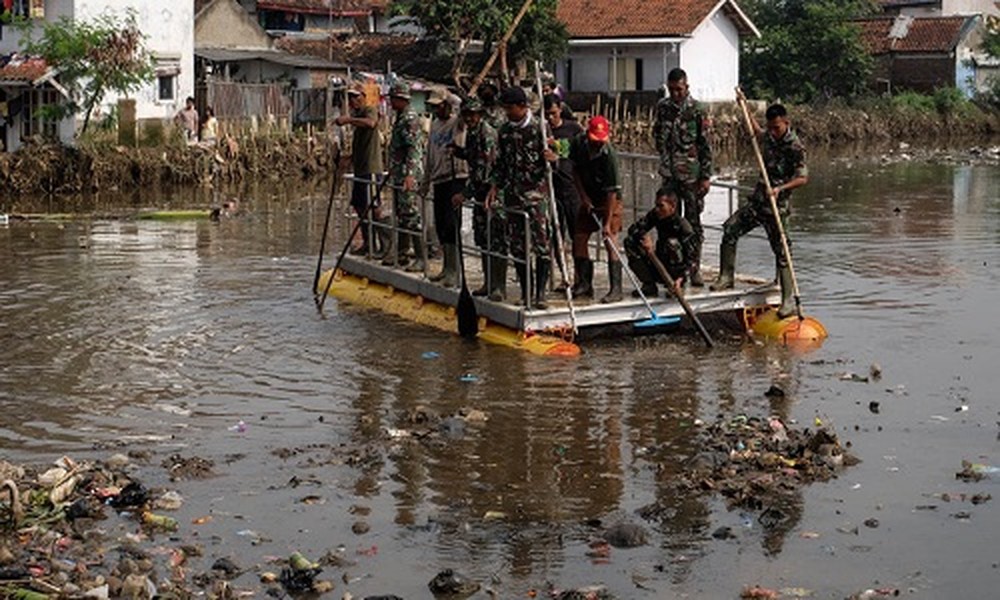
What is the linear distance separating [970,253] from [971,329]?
5.98 meters

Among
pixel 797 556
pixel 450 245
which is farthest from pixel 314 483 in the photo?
pixel 450 245

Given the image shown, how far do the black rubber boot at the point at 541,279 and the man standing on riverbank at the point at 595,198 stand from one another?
1.63 ft

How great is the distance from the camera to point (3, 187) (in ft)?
104

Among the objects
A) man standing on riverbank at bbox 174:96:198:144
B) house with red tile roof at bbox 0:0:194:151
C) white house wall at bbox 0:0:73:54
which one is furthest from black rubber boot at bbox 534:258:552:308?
white house wall at bbox 0:0:73:54

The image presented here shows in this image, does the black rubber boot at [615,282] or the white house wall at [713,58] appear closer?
the black rubber boot at [615,282]

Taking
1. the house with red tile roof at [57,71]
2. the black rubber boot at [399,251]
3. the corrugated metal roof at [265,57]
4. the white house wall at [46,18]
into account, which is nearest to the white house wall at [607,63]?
the corrugated metal roof at [265,57]

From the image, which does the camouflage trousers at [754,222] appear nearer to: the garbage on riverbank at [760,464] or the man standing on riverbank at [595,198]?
the man standing on riverbank at [595,198]

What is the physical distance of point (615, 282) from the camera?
1467 cm

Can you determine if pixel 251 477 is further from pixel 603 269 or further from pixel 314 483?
pixel 603 269

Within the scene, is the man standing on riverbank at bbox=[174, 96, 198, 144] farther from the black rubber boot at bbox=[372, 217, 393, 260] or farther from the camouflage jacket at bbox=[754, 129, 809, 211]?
the camouflage jacket at bbox=[754, 129, 809, 211]

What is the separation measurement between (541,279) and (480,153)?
115 cm

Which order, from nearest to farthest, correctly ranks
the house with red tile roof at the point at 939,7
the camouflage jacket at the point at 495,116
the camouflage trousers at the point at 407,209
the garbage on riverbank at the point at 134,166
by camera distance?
the camouflage jacket at the point at 495,116 → the camouflage trousers at the point at 407,209 → the garbage on riverbank at the point at 134,166 → the house with red tile roof at the point at 939,7

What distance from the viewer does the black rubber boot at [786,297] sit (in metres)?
14.9

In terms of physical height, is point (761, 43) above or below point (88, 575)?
above
